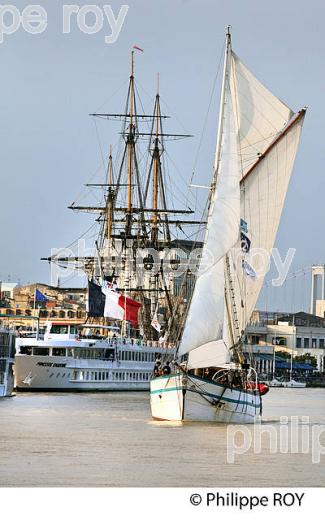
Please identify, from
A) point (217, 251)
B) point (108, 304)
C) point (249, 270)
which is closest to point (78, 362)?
point (108, 304)

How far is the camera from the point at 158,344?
130250mm

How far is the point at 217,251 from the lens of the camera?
220 ft

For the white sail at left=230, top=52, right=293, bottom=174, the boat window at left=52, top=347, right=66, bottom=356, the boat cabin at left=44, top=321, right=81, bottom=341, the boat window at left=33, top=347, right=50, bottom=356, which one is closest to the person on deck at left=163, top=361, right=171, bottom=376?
the white sail at left=230, top=52, right=293, bottom=174

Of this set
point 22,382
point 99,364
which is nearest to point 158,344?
point 99,364

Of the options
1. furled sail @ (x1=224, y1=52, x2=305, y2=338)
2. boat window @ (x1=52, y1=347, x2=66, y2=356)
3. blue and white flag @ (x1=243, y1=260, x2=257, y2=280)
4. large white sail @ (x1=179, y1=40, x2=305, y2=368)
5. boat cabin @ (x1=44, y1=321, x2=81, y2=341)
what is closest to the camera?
large white sail @ (x1=179, y1=40, x2=305, y2=368)

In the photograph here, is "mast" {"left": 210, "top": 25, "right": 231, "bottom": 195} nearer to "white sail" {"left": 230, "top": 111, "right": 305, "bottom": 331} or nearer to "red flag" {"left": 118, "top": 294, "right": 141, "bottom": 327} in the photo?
"white sail" {"left": 230, "top": 111, "right": 305, "bottom": 331}

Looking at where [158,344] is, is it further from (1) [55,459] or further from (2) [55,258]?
(1) [55,459]

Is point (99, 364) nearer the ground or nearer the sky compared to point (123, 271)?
nearer the ground

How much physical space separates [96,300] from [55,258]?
46.9 meters

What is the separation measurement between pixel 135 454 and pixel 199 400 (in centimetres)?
1408

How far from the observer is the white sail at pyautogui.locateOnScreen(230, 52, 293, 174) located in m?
76.7

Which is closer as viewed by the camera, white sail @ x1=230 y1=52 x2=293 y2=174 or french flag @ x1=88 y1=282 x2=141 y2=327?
white sail @ x1=230 y1=52 x2=293 y2=174

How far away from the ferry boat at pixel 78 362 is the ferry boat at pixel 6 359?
672 inches

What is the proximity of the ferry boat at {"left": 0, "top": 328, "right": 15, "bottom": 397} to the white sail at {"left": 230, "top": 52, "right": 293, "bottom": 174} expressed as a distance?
712 inches
